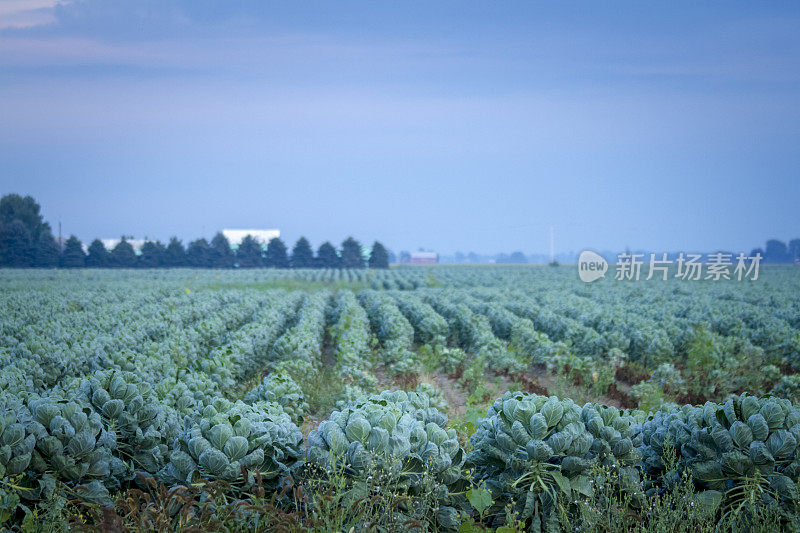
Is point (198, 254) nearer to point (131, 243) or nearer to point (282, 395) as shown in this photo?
point (131, 243)

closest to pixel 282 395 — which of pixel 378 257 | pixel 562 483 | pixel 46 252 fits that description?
pixel 562 483

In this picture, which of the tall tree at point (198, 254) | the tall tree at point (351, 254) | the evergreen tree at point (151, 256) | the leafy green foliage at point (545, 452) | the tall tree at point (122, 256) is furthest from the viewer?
the tall tree at point (351, 254)

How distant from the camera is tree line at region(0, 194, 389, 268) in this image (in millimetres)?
70500

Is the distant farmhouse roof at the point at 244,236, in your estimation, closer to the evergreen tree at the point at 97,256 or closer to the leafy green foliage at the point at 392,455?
the evergreen tree at the point at 97,256

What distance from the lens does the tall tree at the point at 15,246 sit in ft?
226

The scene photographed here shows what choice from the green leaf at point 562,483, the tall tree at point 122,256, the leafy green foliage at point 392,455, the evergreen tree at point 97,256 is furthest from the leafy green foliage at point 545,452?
the evergreen tree at point 97,256

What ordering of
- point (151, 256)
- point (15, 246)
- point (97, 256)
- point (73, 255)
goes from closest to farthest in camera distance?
point (15, 246)
point (73, 255)
point (97, 256)
point (151, 256)

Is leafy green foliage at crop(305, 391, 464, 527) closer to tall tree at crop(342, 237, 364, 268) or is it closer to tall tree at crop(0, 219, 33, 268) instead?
tall tree at crop(342, 237, 364, 268)

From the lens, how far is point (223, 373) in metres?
9.27

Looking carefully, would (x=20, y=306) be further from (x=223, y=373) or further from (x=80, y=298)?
(x=223, y=373)

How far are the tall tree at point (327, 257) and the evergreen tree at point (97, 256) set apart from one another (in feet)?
94.5

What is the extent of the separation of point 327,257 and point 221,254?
15.4 m

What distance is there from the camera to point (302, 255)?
3243 inches

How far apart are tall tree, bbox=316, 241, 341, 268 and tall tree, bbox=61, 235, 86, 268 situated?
1239 inches
